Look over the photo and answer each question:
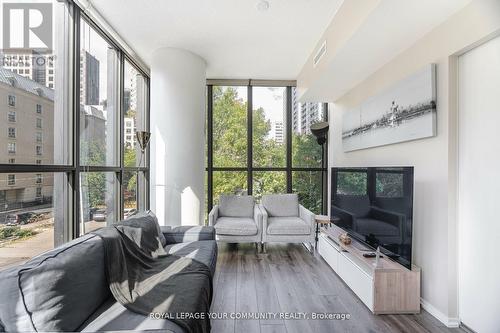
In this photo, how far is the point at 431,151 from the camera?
2297mm

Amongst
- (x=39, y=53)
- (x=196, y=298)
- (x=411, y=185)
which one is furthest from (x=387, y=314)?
(x=39, y=53)

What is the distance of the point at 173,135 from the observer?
3793 millimetres

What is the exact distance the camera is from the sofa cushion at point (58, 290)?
1194 mm

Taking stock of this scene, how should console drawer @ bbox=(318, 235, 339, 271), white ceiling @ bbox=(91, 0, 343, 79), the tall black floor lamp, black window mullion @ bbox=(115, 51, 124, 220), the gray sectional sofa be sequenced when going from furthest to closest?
the tall black floor lamp, black window mullion @ bbox=(115, 51, 124, 220), console drawer @ bbox=(318, 235, 339, 271), white ceiling @ bbox=(91, 0, 343, 79), the gray sectional sofa

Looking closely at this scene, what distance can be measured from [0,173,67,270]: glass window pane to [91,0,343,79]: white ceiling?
1.91 metres

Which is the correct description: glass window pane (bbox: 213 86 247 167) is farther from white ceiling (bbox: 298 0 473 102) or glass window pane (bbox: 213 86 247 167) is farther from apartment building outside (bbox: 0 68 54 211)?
apartment building outside (bbox: 0 68 54 211)

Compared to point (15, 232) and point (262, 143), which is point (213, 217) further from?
point (15, 232)

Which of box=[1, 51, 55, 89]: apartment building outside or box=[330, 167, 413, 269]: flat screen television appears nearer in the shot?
Answer: box=[1, 51, 55, 89]: apartment building outside

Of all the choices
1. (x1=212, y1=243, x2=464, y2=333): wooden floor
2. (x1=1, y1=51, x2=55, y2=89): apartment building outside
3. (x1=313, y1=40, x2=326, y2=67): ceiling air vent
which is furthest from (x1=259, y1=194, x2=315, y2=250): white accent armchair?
(x1=1, y1=51, x2=55, y2=89): apartment building outside

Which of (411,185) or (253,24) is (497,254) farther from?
(253,24)

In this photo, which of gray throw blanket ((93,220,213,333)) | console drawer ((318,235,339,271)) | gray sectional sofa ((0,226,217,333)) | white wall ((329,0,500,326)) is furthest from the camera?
console drawer ((318,235,339,271))

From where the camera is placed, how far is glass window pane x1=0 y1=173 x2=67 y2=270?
1.93 m

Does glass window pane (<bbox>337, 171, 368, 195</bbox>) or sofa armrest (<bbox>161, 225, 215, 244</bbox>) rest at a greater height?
glass window pane (<bbox>337, 171, 368, 195</bbox>)

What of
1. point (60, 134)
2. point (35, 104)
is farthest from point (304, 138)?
point (35, 104)
